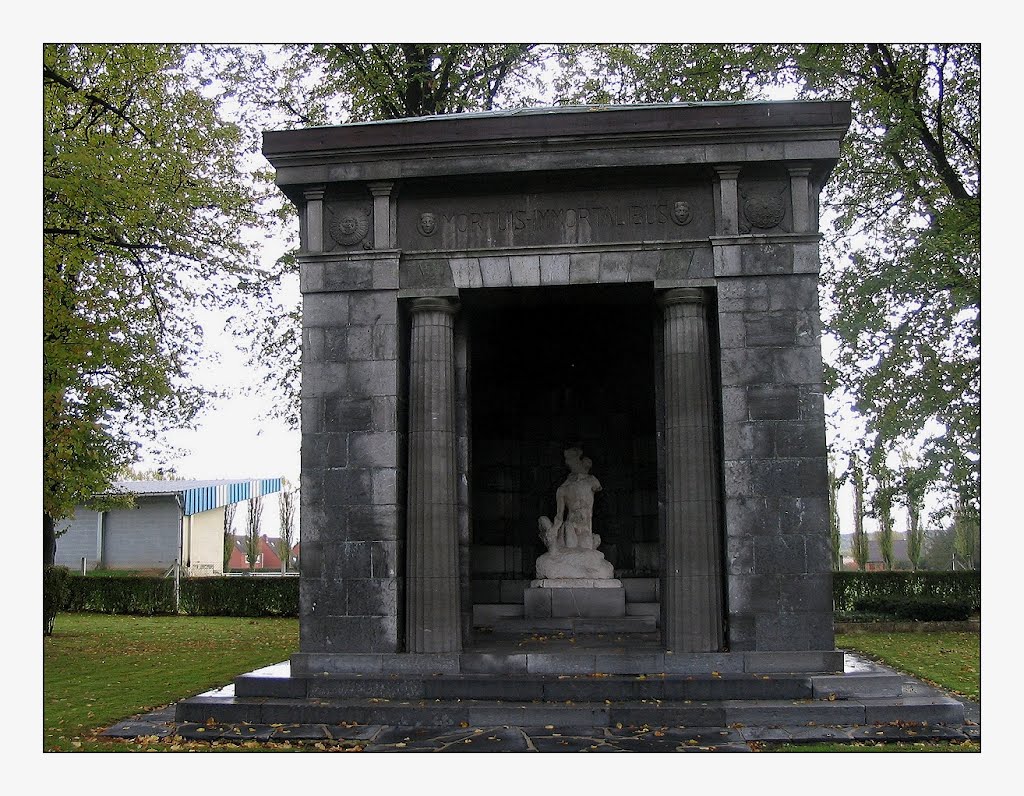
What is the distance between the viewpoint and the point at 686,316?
12352 mm

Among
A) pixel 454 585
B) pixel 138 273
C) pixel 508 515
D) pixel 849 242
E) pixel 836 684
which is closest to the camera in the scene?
pixel 836 684

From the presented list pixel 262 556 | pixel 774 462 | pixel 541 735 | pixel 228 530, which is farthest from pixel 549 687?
pixel 262 556

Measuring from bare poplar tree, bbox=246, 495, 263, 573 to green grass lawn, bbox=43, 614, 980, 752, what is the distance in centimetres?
3015

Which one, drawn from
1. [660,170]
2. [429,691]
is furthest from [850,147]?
[429,691]

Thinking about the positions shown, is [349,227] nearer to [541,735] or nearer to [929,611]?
[541,735]

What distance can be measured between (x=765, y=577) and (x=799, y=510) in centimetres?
89

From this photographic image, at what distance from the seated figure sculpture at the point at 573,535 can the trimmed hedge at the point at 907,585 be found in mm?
15508

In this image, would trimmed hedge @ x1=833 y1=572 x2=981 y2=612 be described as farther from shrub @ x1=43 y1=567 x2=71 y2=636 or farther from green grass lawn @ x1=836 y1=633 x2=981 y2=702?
shrub @ x1=43 y1=567 x2=71 y2=636

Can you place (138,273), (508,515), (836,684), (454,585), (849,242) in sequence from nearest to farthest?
(836,684), (454,585), (508,515), (138,273), (849,242)

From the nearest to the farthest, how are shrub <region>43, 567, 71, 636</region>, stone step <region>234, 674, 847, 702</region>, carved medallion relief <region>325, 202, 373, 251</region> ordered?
stone step <region>234, 674, 847, 702</region>
carved medallion relief <region>325, 202, 373, 251</region>
shrub <region>43, 567, 71, 636</region>

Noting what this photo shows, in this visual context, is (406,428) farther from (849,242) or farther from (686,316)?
(849,242)

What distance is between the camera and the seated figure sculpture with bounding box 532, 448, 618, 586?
52.2 ft

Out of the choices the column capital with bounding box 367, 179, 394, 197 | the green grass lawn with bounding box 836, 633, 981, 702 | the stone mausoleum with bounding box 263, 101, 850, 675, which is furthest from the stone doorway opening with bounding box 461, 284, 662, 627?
the green grass lawn with bounding box 836, 633, 981, 702

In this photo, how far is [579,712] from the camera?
1073 centimetres
